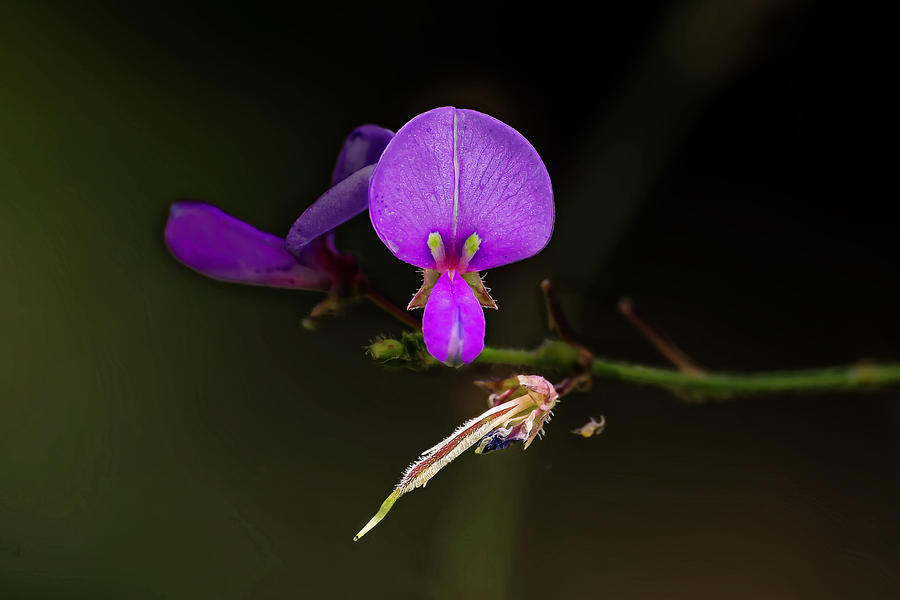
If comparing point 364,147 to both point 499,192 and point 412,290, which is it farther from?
point 412,290

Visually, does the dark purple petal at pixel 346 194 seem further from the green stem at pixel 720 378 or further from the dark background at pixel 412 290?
the dark background at pixel 412 290

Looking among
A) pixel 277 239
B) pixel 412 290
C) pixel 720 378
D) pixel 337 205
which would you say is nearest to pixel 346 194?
pixel 337 205

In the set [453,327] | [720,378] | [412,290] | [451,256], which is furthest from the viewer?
[412,290]

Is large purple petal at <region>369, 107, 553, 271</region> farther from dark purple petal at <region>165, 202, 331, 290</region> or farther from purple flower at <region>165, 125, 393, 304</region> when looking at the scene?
dark purple petal at <region>165, 202, 331, 290</region>

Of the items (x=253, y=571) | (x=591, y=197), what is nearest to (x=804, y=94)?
(x=591, y=197)

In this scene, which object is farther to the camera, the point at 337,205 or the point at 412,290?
the point at 412,290

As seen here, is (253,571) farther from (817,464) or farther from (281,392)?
(817,464)

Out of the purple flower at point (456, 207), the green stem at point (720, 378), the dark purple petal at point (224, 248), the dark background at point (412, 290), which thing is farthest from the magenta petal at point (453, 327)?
the dark background at point (412, 290)

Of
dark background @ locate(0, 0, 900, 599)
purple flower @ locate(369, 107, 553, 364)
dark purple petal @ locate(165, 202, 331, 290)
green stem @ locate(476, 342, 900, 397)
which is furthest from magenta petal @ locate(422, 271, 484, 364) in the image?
dark background @ locate(0, 0, 900, 599)
